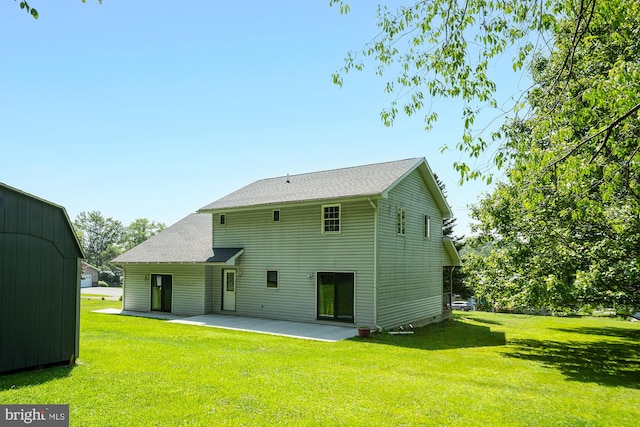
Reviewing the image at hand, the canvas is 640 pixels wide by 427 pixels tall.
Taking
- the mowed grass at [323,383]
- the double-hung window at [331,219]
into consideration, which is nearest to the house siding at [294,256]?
the double-hung window at [331,219]

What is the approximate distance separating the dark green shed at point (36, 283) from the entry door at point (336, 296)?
9.01 meters

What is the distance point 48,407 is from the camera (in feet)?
17.6

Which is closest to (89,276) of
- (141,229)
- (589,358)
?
(141,229)

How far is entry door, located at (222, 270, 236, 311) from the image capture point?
708 inches

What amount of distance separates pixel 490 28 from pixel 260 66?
6874mm

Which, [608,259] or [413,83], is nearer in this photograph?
[413,83]

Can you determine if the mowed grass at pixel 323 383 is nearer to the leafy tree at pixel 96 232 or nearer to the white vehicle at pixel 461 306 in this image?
the white vehicle at pixel 461 306

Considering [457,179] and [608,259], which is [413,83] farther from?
[608,259]

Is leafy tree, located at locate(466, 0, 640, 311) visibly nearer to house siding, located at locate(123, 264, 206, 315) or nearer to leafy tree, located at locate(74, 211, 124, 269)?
house siding, located at locate(123, 264, 206, 315)

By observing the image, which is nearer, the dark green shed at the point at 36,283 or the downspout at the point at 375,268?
the dark green shed at the point at 36,283

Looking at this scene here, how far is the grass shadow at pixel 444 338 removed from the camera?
41.6 ft

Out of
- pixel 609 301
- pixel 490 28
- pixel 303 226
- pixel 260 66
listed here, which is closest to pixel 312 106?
pixel 260 66

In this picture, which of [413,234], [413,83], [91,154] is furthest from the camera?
[91,154]

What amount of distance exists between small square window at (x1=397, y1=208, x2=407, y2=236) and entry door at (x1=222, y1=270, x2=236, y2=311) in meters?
7.48
